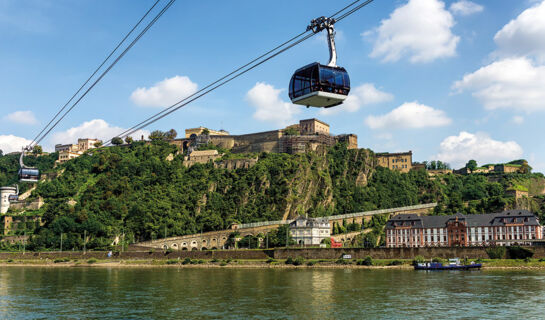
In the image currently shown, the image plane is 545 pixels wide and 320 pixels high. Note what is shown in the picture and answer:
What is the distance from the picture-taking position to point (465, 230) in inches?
3543

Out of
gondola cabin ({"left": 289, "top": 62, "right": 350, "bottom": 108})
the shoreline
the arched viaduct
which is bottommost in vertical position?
the shoreline

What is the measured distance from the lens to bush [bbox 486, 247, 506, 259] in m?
71.9

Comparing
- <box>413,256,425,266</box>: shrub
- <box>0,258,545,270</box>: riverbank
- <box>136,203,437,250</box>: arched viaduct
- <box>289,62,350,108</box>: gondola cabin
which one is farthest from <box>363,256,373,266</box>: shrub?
<box>289,62,350,108</box>: gondola cabin

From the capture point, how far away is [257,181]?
11562 cm

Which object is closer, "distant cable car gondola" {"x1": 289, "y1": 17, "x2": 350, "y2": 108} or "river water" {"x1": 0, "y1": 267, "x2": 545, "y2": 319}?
"distant cable car gondola" {"x1": 289, "y1": 17, "x2": 350, "y2": 108}

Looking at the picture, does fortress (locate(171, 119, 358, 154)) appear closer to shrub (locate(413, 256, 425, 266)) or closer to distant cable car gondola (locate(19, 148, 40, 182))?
shrub (locate(413, 256, 425, 266))

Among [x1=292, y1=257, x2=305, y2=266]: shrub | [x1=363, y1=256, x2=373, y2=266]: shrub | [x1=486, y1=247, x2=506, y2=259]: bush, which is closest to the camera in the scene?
[x1=486, y1=247, x2=506, y2=259]: bush

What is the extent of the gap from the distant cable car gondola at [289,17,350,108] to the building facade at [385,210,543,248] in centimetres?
7219

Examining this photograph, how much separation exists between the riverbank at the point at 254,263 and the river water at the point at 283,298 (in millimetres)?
12626

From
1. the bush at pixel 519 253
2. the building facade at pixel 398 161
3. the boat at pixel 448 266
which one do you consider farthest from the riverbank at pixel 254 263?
the building facade at pixel 398 161

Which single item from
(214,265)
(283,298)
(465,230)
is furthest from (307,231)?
(283,298)

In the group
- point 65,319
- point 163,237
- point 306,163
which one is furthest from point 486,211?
point 65,319

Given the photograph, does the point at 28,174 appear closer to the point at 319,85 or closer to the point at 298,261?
the point at 319,85

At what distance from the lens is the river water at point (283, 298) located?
35.5m
